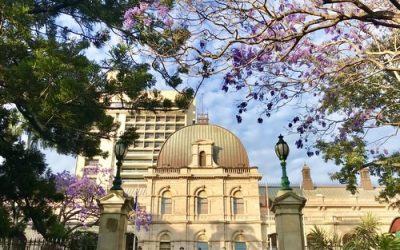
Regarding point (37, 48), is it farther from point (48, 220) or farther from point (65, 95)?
point (48, 220)

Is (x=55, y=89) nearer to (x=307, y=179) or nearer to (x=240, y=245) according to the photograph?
(x=240, y=245)

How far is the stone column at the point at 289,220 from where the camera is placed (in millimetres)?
10211

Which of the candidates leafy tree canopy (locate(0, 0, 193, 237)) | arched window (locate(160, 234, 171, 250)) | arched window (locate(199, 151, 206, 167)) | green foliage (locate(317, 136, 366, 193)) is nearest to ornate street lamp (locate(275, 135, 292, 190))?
leafy tree canopy (locate(0, 0, 193, 237))

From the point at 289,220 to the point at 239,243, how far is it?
2881cm

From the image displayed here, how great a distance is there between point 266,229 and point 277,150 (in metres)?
29.1

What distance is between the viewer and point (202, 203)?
3947 cm

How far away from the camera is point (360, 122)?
14969 millimetres

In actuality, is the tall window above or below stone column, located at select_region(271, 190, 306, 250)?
above

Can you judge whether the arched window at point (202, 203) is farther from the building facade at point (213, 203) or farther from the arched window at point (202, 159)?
the arched window at point (202, 159)

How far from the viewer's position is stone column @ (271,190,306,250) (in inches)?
402

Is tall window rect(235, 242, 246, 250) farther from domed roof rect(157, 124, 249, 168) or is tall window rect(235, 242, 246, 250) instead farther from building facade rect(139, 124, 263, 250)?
domed roof rect(157, 124, 249, 168)

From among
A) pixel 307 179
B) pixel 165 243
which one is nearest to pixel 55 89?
pixel 165 243

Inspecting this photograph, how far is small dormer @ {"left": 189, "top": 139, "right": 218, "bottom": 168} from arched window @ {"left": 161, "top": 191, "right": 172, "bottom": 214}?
376 centimetres

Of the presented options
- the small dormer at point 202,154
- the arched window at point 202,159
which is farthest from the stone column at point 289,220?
the arched window at point 202,159
